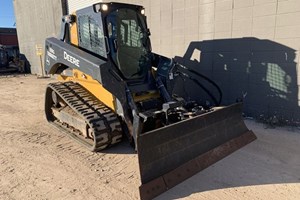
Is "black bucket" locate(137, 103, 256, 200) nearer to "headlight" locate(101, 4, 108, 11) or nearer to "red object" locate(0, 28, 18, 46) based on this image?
"headlight" locate(101, 4, 108, 11)

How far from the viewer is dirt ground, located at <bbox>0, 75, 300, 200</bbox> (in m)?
2.97

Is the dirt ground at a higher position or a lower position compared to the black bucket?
lower

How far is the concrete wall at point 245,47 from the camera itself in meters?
4.95

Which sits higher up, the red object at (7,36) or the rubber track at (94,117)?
the red object at (7,36)

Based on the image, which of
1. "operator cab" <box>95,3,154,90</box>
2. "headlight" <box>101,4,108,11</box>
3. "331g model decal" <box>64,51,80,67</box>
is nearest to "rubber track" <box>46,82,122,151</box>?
"331g model decal" <box>64,51,80,67</box>

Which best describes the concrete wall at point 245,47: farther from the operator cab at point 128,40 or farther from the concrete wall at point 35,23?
the concrete wall at point 35,23

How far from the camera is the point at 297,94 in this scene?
495 cm

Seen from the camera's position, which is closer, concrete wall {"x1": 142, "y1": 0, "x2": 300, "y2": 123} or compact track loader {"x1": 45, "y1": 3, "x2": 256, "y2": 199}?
compact track loader {"x1": 45, "y1": 3, "x2": 256, "y2": 199}

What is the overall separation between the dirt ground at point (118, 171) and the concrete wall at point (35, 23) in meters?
10.3

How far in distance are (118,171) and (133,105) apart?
3.35 ft

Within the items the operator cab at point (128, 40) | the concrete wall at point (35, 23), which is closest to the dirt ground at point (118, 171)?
the operator cab at point (128, 40)

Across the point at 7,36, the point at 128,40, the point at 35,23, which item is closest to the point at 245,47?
the point at 128,40

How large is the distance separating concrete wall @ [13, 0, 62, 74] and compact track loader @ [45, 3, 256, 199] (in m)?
9.38

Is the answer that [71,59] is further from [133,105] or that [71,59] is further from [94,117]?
[133,105]
